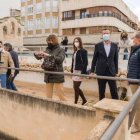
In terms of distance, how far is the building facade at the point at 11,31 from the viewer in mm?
37812

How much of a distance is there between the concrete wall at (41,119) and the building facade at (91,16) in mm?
33485

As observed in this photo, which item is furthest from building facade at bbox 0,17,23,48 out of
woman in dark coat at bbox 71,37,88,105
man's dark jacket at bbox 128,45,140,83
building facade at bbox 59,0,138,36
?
man's dark jacket at bbox 128,45,140,83

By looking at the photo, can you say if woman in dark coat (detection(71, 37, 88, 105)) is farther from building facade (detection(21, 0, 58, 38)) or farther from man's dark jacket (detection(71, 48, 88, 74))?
building facade (detection(21, 0, 58, 38))

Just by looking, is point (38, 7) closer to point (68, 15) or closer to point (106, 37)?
point (68, 15)

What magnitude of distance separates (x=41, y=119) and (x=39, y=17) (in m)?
51.2

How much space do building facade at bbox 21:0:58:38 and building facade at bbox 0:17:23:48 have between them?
12380 millimetres

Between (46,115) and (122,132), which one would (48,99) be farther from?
(122,132)

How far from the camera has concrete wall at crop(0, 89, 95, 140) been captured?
5984mm

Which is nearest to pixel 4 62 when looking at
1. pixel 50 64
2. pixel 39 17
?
pixel 50 64

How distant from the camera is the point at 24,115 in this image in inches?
291

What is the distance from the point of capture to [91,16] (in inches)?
Answer: 1641

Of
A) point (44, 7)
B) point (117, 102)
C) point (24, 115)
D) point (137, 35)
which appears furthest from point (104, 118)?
point (44, 7)

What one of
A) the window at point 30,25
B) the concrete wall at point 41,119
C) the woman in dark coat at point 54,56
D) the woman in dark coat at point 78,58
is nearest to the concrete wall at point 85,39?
the window at point 30,25

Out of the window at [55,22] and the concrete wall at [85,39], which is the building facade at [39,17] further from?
the concrete wall at [85,39]
